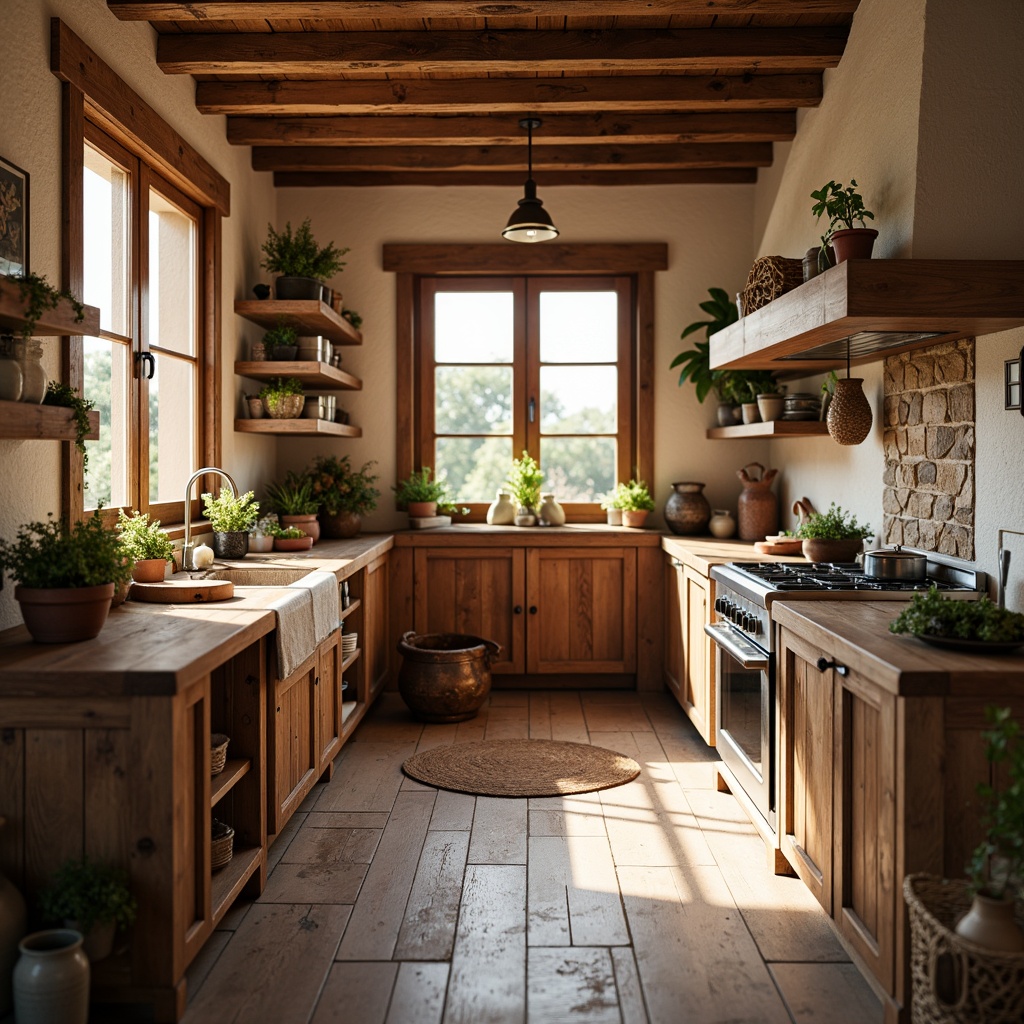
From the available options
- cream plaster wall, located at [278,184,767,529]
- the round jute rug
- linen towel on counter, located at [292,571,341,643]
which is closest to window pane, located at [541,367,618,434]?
cream plaster wall, located at [278,184,767,529]

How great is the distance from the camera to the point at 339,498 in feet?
18.0

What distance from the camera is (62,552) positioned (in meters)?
2.58

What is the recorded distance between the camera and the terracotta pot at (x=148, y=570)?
11.4ft

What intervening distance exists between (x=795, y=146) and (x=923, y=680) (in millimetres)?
3632

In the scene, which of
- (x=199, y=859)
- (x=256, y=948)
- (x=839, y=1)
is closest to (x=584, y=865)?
(x=256, y=948)

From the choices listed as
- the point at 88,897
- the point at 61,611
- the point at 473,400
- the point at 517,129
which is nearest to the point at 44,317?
the point at 61,611

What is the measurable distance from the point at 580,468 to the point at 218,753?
3.61 m

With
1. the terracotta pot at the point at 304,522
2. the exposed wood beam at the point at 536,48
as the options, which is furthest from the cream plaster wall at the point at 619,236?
the exposed wood beam at the point at 536,48

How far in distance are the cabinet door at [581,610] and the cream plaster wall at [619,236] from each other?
766 millimetres

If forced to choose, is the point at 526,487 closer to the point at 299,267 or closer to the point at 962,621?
the point at 299,267

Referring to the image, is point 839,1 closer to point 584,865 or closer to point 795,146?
point 795,146

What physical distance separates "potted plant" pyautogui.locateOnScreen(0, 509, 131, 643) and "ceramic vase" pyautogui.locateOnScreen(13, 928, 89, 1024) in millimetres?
747

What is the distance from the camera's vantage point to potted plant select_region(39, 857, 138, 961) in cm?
222

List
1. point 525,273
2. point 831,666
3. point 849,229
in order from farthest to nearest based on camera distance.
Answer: point 525,273, point 849,229, point 831,666
